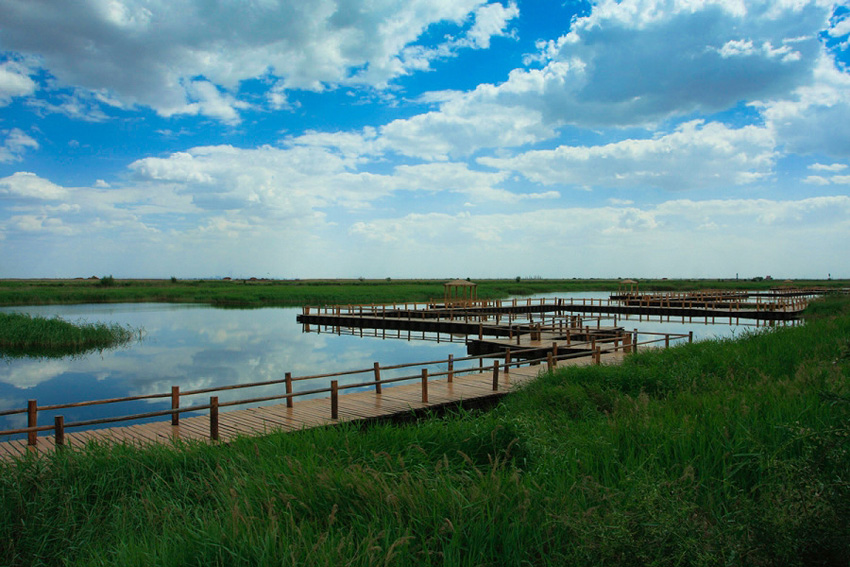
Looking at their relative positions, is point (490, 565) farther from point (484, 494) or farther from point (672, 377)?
point (672, 377)

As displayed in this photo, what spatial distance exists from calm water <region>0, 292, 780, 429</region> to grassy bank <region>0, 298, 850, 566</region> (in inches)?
447

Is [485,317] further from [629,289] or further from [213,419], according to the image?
[629,289]

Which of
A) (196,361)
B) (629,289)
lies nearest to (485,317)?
(196,361)

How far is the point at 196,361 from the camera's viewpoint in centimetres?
2545

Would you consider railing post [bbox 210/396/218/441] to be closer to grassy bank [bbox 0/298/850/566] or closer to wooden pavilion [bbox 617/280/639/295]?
grassy bank [bbox 0/298/850/566]

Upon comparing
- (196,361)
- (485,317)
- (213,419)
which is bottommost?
(196,361)

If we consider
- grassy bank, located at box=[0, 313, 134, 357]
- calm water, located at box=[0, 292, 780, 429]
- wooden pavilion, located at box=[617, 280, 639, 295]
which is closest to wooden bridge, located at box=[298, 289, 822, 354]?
calm water, located at box=[0, 292, 780, 429]

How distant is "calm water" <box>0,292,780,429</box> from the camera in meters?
18.7

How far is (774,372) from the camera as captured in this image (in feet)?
36.9

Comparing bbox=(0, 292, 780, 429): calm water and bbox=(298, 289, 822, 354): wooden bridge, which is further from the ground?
bbox=(298, 289, 822, 354): wooden bridge

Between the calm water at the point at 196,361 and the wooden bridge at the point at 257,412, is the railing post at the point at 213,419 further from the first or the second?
the calm water at the point at 196,361

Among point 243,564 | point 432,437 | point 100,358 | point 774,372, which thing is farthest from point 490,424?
point 100,358

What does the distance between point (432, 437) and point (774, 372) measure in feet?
25.7

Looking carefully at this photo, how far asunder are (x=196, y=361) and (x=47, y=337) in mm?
8944
